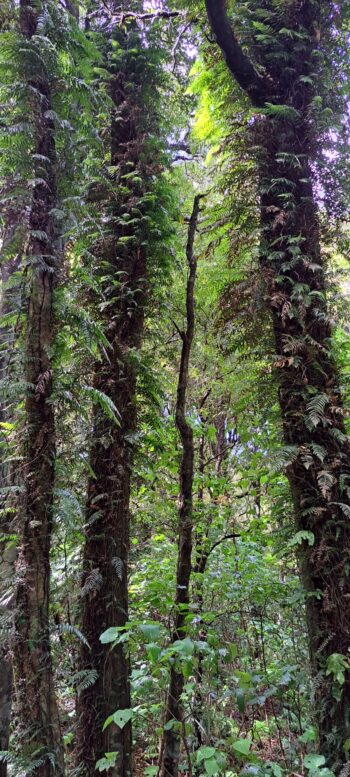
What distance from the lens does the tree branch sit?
3.52 metres

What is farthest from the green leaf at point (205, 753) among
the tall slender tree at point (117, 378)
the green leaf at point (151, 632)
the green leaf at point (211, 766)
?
the tall slender tree at point (117, 378)

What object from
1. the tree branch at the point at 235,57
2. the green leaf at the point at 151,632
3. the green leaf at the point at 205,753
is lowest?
the green leaf at the point at 205,753

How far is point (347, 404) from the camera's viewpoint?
3418 mm

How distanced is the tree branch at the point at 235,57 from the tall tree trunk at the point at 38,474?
1368 mm

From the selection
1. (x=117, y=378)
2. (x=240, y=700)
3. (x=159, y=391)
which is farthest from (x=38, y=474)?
(x=159, y=391)

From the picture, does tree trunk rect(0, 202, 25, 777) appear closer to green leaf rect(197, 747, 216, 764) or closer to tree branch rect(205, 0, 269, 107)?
green leaf rect(197, 747, 216, 764)

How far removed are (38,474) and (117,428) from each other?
127 cm

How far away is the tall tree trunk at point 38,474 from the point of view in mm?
2559

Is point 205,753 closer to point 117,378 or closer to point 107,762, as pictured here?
point 107,762

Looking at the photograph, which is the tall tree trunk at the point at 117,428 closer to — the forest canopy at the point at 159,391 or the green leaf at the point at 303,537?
the forest canopy at the point at 159,391

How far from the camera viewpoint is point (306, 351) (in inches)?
133

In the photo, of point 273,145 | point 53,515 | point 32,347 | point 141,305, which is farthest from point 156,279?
point 53,515

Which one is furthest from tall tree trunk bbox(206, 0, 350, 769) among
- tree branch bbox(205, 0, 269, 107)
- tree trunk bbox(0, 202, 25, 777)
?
tree trunk bbox(0, 202, 25, 777)

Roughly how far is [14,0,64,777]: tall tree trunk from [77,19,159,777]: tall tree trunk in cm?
58
